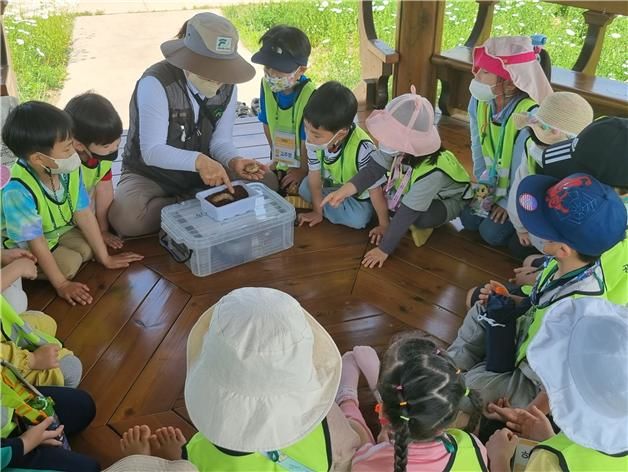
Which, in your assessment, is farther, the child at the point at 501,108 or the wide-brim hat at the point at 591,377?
the child at the point at 501,108

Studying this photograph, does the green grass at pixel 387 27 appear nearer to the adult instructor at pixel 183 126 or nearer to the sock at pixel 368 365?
the adult instructor at pixel 183 126

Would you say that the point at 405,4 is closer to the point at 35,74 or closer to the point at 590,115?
the point at 590,115

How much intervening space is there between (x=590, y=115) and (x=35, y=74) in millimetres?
3748

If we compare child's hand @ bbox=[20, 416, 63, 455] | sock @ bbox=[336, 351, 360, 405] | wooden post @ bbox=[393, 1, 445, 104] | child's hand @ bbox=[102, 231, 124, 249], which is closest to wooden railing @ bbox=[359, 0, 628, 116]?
wooden post @ bbox=[393, 1, 445, 104]

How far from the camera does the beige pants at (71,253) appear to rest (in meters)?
2.28

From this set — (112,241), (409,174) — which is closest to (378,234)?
(409,174)

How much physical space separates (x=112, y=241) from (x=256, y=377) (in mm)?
1544

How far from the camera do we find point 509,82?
8.14 ft

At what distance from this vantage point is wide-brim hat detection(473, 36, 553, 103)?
2.41m

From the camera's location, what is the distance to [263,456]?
1254 millimetres

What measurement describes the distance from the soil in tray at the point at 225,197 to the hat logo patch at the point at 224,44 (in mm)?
517

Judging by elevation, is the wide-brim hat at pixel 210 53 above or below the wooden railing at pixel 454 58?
above

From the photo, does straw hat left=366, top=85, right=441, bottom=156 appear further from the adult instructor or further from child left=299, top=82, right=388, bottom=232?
the adult instructor

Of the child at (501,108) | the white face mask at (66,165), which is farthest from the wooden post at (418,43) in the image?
the white face mask at (66,165)
